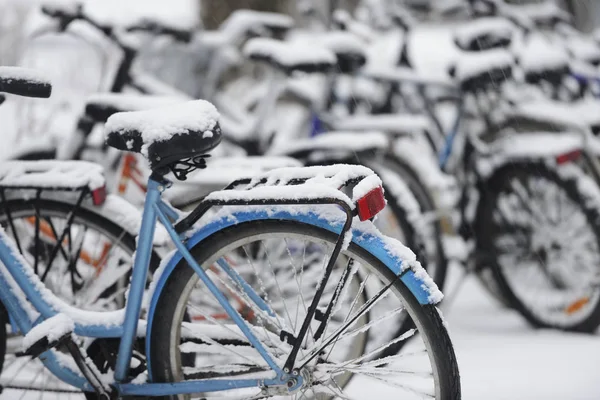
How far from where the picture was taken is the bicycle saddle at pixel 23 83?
2.05m

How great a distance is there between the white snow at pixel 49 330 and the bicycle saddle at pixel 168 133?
1.74 feet

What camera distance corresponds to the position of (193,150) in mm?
1938

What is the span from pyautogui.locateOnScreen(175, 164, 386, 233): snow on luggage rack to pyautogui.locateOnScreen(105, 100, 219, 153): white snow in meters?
0.19

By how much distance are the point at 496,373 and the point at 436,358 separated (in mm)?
1279

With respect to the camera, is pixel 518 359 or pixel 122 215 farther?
pixel 518 359

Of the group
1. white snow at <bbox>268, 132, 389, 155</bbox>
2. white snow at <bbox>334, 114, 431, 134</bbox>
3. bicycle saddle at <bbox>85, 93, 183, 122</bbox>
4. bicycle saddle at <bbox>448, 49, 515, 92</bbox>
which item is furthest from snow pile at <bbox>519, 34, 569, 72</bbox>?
bicycle saddle at <bbox>85, 93, 183, 122</bbox>

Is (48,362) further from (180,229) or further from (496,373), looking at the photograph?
(496,373)

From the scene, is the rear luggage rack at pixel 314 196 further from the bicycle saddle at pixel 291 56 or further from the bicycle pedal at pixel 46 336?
the bicycle saddle at pixel 291 56

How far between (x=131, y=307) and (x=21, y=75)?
74 centimetres

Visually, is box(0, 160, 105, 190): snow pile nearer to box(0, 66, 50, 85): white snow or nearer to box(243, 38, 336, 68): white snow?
box(0, 66, 50, 85): white snow

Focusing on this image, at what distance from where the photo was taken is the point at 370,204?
1.83 meters

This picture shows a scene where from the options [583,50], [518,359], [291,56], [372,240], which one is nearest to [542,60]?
[583,50]

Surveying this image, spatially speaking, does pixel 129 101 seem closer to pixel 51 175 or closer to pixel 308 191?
pixel 51 175

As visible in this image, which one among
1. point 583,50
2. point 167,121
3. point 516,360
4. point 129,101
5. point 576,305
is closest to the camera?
point 167,121
